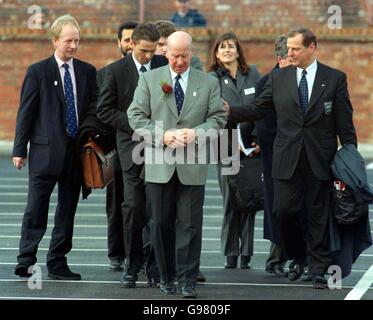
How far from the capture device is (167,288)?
1163 cm

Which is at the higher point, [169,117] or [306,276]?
[169,117]

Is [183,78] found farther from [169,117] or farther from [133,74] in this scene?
[133,74]

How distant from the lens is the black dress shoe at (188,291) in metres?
11.4

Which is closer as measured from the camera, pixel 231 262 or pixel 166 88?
pixel 166 88

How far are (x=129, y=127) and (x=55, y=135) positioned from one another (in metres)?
0.69

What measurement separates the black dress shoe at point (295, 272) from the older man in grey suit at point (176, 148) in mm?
1297

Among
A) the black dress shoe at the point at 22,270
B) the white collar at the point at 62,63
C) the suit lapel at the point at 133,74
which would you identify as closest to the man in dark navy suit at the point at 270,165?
the suit lapel at the point at 133,74

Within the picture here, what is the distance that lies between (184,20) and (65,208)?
1779 cm

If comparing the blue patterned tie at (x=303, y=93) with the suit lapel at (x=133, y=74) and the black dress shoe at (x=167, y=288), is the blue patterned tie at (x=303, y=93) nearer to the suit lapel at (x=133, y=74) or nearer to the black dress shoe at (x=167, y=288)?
the suit lapel at (x=133, y=74)

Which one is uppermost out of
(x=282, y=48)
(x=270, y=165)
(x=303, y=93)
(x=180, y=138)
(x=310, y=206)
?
(x=282, y=48)

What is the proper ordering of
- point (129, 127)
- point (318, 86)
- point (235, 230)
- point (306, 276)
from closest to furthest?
point (129, 127), point (318, 86), point (306, 276), point (235, 230)

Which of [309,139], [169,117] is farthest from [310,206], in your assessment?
[169,117]

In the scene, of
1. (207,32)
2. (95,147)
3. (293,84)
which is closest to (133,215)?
(95,147)

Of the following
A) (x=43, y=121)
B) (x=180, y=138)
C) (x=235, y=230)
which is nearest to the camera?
(x=180, y=138)
